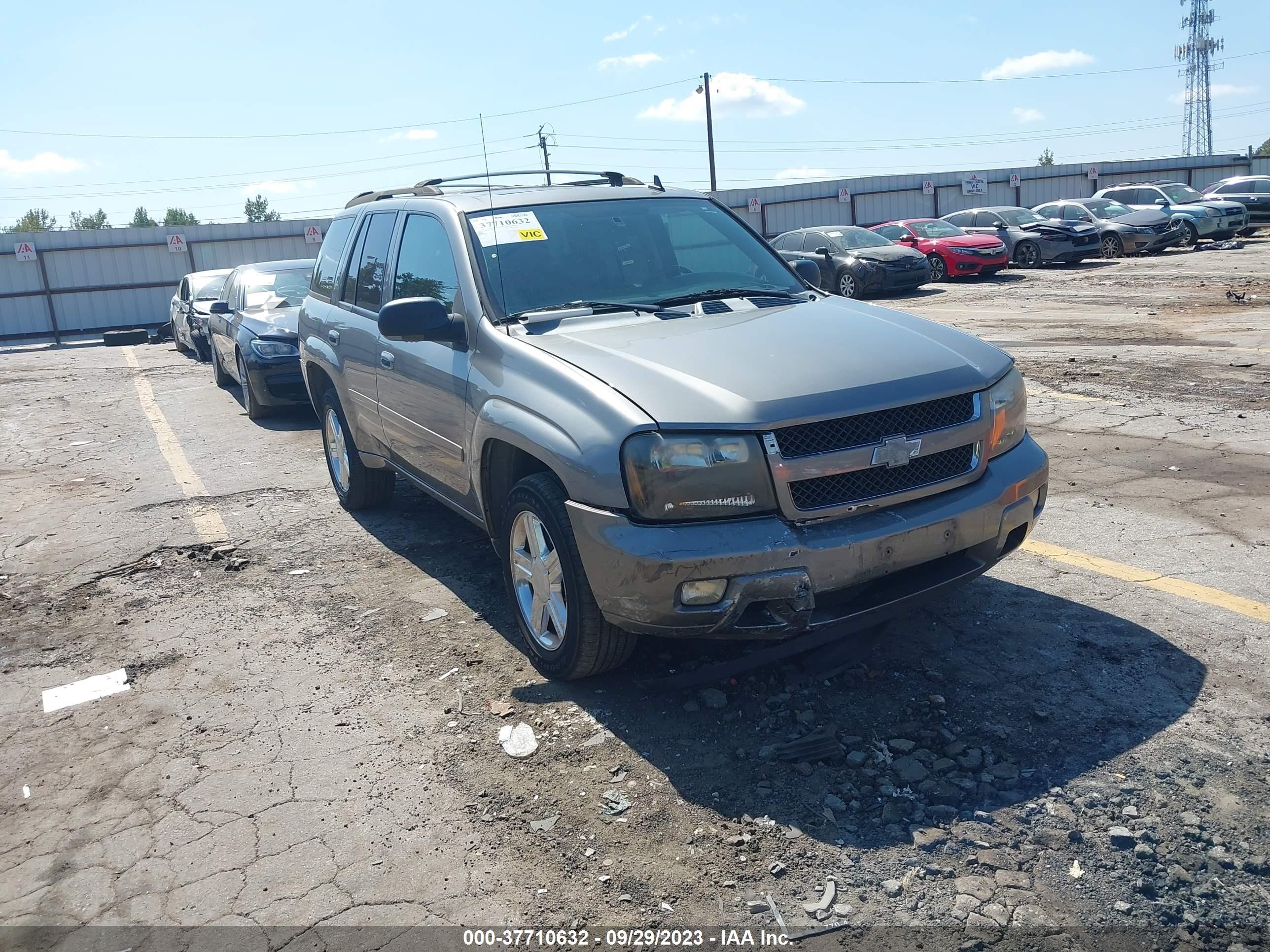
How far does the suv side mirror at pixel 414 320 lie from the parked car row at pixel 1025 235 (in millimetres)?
15798

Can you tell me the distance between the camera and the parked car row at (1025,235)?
20.9m

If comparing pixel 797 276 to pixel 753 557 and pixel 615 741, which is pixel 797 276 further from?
pixel 615 741

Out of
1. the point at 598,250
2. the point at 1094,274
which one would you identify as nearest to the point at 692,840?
the point at 598,250

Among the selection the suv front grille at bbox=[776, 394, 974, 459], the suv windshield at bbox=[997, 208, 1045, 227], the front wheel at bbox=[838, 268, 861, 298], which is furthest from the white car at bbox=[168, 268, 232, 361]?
the suv windshield at bbox=[997, 208, 1045, 227]

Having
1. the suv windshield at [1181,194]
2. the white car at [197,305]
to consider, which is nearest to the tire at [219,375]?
the white car at [197,305]

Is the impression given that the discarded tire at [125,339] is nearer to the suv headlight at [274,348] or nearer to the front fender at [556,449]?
the suv headlight at [274,348]

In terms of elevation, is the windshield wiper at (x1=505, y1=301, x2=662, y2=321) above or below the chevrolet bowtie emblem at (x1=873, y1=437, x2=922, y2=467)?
above

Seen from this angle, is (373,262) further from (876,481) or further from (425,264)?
(876,481)

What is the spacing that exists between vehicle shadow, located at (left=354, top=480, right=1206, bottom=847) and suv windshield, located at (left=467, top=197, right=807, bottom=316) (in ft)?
5.10

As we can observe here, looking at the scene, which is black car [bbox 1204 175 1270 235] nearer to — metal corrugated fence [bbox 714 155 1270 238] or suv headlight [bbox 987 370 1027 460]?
metal corrugated fence [bbox 714 155 1270 238]

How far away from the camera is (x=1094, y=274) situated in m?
22.3

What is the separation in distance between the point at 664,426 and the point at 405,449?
239 cm

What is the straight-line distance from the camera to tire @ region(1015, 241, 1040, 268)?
25.2 metres

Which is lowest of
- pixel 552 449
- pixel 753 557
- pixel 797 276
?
pixel 753 557
